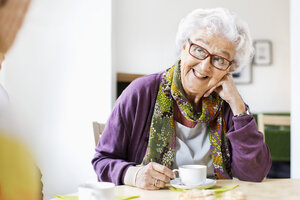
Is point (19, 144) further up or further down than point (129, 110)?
further up

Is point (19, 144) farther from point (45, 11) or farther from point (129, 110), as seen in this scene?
point (129, 110)

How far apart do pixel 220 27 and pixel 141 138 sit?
1.58 feet

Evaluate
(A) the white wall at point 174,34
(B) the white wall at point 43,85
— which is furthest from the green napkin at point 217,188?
(A) the white wall at point 174,34

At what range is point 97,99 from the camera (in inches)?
85.0

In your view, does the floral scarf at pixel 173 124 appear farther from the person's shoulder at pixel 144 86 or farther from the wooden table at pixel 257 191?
the wooden table at pixel 257 191

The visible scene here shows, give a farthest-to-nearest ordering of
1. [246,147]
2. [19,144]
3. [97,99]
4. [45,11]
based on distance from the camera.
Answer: [97,99], [246,147], [45,11], [19,144]

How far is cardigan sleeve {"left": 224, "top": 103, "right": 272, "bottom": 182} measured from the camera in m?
1.24

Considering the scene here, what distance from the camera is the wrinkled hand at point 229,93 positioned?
51.8 inches

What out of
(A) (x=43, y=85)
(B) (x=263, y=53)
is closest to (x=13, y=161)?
(A) (x=43, y=85)

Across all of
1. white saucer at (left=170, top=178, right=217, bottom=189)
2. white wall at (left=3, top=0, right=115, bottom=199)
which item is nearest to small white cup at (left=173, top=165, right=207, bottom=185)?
white saucer at (left=170, top=178, right=217, bottom=189)

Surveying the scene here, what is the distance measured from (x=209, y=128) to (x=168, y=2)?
186 inches

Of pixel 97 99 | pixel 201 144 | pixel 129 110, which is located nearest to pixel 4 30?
pixel 129 110

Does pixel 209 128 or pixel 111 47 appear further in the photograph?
pixel 111 47

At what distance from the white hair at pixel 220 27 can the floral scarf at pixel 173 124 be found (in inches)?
5.8
